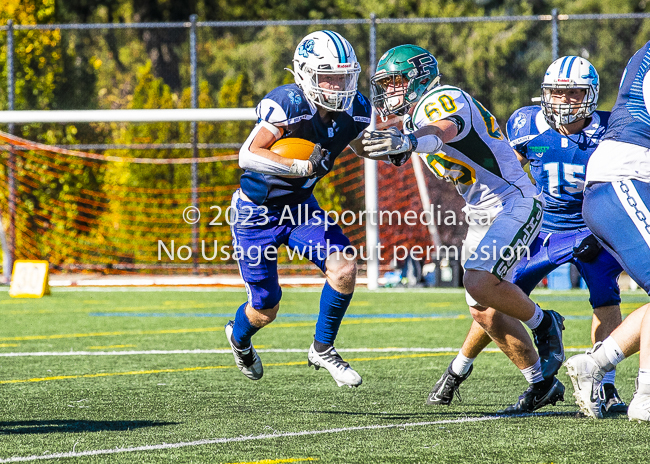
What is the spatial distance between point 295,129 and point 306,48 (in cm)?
45

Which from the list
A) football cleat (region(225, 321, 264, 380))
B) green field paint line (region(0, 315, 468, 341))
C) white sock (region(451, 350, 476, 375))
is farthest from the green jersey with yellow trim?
green field paint line (region(0, 315, 468, 341))

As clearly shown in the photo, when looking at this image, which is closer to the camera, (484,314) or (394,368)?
(484,314)

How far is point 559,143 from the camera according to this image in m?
5.31

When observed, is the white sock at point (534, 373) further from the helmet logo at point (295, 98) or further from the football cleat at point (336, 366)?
the helmet logo at point (295, 98)

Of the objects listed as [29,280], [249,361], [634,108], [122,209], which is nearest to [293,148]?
[249,361]

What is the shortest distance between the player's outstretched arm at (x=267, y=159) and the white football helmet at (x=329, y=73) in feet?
0.98

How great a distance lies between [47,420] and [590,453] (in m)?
2.49

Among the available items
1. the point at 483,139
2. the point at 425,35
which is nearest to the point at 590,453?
the point at 483,139

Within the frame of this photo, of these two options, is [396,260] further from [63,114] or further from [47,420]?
[47,420]

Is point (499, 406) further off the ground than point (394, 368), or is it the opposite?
point (499, 406)

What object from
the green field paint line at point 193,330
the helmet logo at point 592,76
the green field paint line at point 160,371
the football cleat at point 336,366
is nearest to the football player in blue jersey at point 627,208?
the helmet logo at point 592,76

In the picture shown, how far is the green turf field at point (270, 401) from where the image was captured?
3.65m

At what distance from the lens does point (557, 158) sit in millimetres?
5297

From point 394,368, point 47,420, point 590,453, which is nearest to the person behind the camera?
point 590,453
